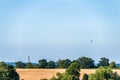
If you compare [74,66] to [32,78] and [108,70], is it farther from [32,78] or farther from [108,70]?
[32,78]

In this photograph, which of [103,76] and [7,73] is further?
[7,73]

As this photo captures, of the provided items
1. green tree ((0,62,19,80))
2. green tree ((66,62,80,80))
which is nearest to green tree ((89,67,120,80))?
green tree ((66,62,80,80))

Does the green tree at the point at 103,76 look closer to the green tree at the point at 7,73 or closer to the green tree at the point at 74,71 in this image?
the green tree at the point at 74,71

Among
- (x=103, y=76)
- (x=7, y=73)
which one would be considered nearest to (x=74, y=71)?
(x=103, y=76)

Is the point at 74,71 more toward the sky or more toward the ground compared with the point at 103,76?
more toward the sky

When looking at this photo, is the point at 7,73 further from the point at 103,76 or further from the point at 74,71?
the point at 103,76

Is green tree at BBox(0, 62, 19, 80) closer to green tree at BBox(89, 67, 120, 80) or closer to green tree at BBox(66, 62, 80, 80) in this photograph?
green tree at BBox(66, 62, 80, 80)

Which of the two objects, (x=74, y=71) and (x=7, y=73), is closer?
(x=7, y=73)

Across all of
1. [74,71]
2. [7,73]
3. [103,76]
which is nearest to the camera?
[103,76]

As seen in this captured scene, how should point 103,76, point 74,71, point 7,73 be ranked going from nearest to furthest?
point 103,76 → point 7,73 → point 74,71

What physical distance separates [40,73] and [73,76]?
48.2m

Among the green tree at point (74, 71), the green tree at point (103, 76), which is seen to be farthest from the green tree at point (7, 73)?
the green tree at point (103, 76)

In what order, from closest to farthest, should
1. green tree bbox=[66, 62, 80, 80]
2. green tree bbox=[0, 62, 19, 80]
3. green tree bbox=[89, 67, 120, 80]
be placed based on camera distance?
green tree bbox=[89, 67, 120, 80] < green tree bbox=[0, 62, 19, 80] < green tree bbox=[66, 62, 80, 80]

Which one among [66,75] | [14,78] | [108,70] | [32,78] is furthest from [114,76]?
[32,78]
